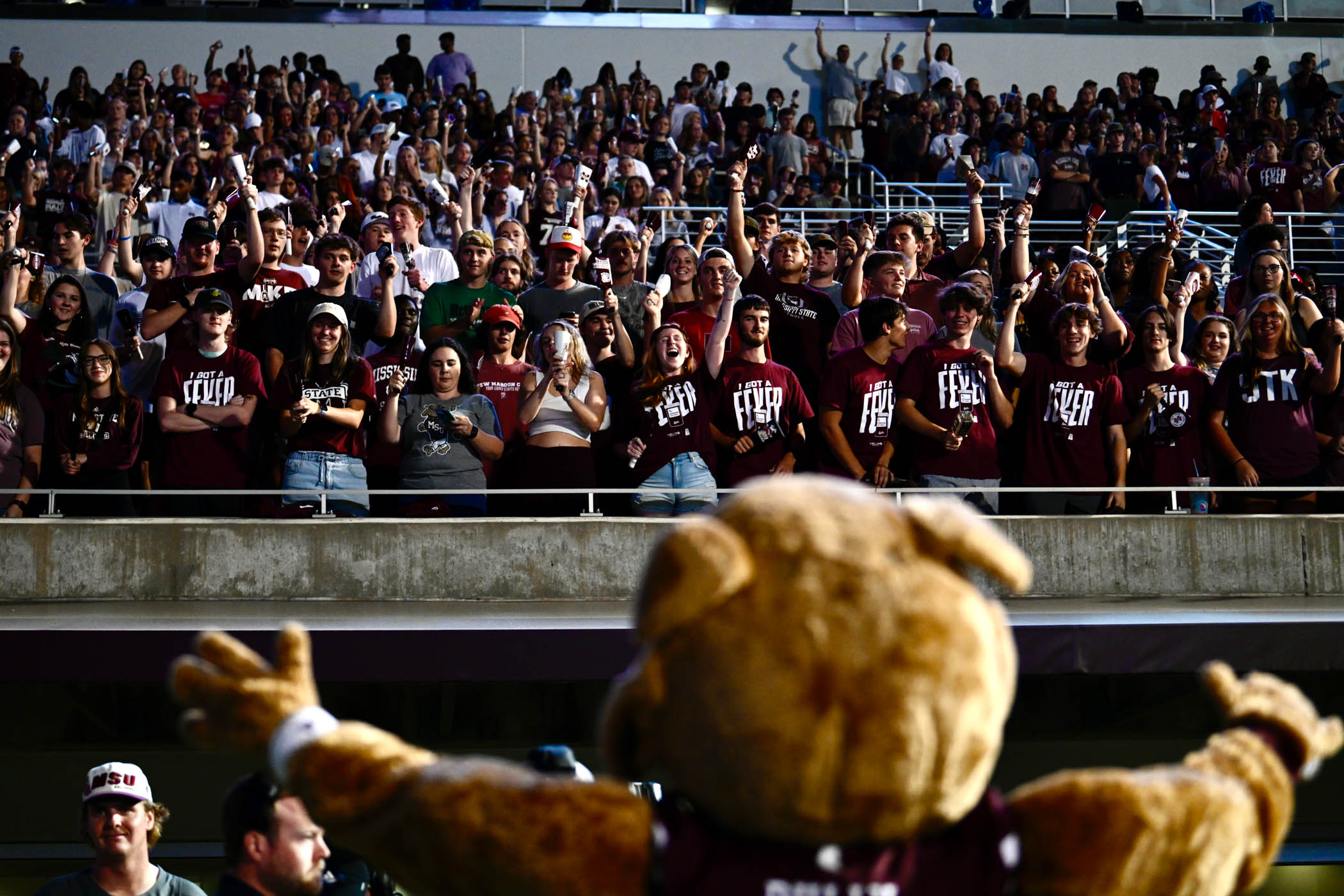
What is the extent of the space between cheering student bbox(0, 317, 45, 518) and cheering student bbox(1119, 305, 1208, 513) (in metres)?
5.37

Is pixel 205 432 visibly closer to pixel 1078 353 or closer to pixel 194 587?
pixel 194 587

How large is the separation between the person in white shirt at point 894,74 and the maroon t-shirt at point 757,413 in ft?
36.8

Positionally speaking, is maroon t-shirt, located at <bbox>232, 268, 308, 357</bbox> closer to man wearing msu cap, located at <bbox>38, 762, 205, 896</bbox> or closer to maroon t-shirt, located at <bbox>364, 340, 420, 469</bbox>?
maroon t-shirt, located at <bbox>364, 340, 420, 469</bbox>

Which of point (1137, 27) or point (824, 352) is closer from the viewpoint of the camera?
point (824, 352)

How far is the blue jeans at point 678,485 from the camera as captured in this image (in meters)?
6.70

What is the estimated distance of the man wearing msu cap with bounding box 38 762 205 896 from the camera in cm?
429

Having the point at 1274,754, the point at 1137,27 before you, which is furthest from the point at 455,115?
the point at 1274,754

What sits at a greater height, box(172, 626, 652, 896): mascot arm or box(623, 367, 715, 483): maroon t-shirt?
box(623, 367, 715, 483): maroon t-shirt

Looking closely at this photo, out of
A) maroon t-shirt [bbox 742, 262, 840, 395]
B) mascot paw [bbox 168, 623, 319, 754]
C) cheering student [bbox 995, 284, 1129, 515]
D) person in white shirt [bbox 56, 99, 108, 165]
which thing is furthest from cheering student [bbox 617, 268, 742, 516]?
person in white shirt [bbox 56, 99, 108, 165]

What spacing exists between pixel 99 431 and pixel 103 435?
1.0 inches

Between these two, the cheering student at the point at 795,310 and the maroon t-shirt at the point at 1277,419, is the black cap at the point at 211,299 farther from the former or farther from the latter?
the maroon t-shirt at the point at 1277,419

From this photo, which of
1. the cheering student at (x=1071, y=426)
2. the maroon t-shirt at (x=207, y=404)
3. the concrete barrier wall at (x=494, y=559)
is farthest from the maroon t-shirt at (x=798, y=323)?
the maroon t-shirt at (x=207, y=404)

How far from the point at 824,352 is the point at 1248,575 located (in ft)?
8.01

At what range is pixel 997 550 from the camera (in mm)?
1928
